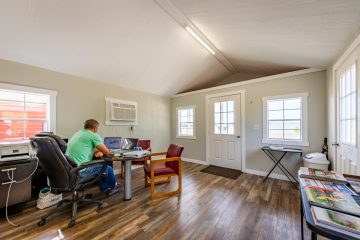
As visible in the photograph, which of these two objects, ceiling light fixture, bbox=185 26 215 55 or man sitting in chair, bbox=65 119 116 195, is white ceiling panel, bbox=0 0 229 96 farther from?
man sitting in chair, bbox=65 119 116 195

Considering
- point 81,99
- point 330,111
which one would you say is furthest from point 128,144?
point 330,111

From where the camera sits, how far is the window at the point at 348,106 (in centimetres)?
180

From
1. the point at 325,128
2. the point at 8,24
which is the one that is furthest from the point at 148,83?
the point at 325,128

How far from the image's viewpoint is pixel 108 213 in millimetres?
2035

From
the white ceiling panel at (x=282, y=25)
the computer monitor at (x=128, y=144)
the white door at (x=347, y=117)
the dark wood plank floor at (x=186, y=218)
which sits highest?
the white ceiling panel at (x=282, y=25)

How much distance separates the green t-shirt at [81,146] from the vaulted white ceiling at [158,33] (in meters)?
1.50

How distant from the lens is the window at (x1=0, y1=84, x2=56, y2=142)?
7.67ft

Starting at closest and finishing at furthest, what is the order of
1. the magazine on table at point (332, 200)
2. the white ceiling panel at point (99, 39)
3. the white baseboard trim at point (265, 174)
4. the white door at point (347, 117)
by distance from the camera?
1. the magazine on table at point (332, 200)
2. the white door at point (347, 117)
3. the white ceiling panel at point (99, 39)
4. the white baseboard trim at point (265, 174)

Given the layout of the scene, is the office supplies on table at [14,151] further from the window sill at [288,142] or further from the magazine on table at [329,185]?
the window sill at [288,142]

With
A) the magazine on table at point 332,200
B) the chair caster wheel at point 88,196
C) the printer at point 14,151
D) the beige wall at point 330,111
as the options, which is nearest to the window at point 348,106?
the beige wall at point 330,111

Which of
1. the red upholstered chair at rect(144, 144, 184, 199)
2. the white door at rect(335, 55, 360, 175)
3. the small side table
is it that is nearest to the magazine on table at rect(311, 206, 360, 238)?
the white door at rect(335, 55, 360, 175)

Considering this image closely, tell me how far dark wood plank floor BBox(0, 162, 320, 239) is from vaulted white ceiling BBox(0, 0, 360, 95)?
7.55 feet

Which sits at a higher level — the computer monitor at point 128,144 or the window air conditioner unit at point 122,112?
the window air conditioner unit at point 122,112

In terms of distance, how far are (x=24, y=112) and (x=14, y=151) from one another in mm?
729
